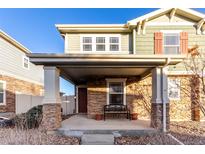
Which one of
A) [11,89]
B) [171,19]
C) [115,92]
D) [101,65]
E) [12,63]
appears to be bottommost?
[115,92]

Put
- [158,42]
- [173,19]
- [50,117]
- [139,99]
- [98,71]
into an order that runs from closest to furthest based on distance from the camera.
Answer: [50,117], [98,71], [158,42], [173,19], [139,99]

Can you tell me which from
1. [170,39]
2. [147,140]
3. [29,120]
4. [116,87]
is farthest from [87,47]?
[147,140]

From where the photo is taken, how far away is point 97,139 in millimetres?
8383

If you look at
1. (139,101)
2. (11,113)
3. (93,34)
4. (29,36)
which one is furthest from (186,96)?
(29,36)

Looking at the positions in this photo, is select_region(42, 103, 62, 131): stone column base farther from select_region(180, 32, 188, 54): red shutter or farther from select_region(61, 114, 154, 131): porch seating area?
select_region(180, 32, 188, 54): red shutter

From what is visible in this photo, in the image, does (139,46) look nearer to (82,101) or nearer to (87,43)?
(87,43)

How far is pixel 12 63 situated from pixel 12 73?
818 millimetres

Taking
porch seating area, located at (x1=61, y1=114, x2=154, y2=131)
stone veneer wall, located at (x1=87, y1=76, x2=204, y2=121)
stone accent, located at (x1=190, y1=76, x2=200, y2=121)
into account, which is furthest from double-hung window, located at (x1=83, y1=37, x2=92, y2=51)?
stone accent, located at (x1=190, y1=76, x2=200, y2=121)

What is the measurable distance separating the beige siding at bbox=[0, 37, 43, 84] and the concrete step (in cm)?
950

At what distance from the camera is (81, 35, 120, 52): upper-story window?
14.6 m

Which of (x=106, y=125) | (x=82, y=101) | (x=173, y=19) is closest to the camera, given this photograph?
(x=106, y=125)

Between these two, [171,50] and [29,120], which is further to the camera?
[171,50]

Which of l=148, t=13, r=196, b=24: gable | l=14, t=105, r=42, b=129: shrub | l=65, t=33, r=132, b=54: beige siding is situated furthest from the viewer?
l=65, t=33, r=132, b=54: beige siding

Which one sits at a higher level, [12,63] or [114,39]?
[114,39]
